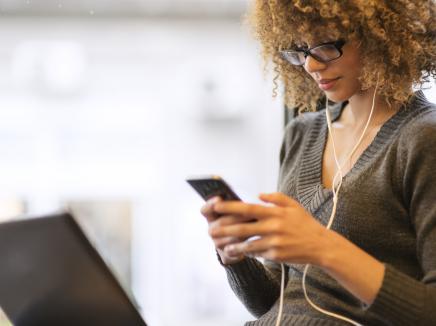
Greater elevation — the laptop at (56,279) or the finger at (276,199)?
the finger at (276,199)

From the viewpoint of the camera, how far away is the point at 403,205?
3.39 feet

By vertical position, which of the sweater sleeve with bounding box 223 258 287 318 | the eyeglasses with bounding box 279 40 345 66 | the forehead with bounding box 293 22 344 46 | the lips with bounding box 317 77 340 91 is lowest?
the sweater sleeve with bounding box 223 258 287 318

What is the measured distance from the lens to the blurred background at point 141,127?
1.59 meters

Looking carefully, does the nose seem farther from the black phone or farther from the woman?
the black phone

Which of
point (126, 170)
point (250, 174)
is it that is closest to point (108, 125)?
point (126, 170)

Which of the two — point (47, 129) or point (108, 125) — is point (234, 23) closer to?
point (108, 125)

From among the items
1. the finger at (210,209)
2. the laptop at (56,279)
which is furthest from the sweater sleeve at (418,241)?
the laptop at (56,279)

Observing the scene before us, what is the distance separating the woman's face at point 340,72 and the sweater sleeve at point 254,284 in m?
0.34

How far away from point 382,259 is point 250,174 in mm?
669

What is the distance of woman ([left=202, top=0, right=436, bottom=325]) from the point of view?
87cm

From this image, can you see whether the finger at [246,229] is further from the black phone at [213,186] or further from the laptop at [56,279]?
the laptop at [56,279]

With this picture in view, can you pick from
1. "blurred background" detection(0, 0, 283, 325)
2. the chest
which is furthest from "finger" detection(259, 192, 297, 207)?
"blurred background" detection(0, 0, 283, 325)

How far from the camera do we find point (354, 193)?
1.06m

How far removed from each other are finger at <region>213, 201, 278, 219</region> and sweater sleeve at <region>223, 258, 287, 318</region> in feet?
1.21
